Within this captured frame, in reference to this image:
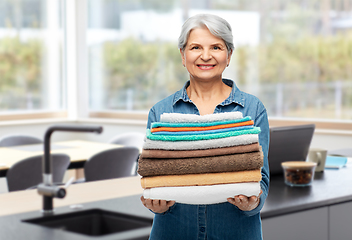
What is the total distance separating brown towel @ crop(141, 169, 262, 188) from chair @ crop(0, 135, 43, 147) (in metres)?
3.54

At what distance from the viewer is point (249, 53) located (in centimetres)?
508

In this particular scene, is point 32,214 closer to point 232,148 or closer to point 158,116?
point 158,116

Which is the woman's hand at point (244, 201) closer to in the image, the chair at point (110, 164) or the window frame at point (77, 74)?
the chair at point (110, 164)

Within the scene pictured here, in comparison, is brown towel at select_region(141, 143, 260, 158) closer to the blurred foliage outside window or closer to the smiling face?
the smiling face

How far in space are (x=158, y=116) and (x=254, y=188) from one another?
0.25m

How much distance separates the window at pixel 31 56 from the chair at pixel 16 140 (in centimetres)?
158

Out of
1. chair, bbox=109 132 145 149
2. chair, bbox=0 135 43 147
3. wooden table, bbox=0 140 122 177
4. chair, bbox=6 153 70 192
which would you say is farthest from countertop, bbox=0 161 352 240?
chair, bbox=0 135 43 147

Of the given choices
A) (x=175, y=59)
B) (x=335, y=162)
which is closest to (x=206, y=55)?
(x=335, y=162)

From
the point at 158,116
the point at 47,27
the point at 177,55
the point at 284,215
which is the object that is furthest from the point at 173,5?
the point at 158,116

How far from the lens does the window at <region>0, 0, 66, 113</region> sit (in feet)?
18.3

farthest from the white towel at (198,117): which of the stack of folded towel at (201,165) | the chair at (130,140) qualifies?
the chair at (130,140)

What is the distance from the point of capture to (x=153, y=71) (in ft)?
19.2

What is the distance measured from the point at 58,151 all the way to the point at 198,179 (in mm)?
2921

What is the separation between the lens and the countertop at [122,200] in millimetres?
1335
